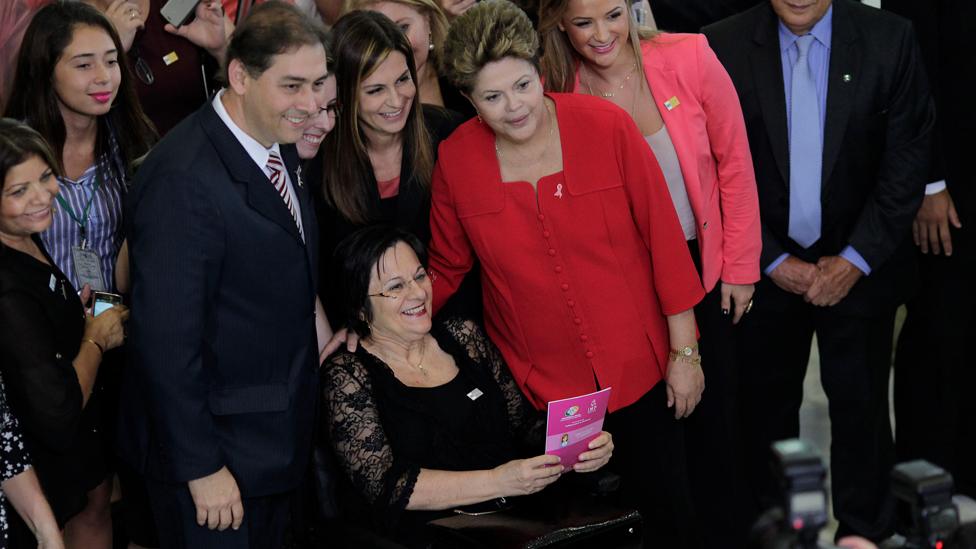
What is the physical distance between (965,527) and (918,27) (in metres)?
2.80

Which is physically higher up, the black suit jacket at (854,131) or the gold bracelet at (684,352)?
the black suit jacket at (854,131)

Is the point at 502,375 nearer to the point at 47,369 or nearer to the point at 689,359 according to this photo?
the point at 689,359

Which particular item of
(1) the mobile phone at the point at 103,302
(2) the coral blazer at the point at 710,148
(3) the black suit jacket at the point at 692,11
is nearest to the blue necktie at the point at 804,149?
(2) the coral blazer at the point at 710,148

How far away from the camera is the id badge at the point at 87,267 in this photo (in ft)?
11.3

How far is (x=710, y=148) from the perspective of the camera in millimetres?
3723

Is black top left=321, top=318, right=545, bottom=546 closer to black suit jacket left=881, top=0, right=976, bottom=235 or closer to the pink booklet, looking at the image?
the pink booklet

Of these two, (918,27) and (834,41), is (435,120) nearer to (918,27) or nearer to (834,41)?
(834,41)

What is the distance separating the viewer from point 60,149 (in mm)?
3480

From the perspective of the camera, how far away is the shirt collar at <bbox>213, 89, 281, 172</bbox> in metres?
2.95

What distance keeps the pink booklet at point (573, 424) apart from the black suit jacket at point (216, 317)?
0.63 m

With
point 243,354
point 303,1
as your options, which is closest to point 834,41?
point 303,1

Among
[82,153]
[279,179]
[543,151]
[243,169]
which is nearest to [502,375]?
[543,151]

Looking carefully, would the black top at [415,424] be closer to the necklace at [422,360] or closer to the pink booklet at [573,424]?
the necklace at [422,360]

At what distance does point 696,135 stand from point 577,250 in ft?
1.87
